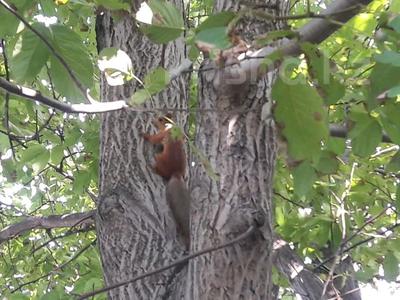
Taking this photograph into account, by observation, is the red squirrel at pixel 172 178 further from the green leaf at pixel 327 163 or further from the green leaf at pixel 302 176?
the green leaf at pixel 302 176

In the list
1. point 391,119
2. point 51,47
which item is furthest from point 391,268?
point 51,47

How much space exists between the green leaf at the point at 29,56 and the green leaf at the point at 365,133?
2.28ft

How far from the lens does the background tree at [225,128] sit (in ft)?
3.56

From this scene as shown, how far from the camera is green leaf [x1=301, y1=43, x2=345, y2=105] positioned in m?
1.03

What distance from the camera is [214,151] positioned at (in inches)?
71.6

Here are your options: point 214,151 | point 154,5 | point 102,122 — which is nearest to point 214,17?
point 154,5

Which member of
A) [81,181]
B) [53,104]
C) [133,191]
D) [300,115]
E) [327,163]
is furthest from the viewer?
[81,181]

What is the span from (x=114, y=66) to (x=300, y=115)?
1.50 feet

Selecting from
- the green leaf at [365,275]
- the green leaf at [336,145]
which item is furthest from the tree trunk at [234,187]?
the green leaf at [365,275]

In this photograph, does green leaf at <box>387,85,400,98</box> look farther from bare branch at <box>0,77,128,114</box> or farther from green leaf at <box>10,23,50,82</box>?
green leaf at <box>10,23,50,82</box>

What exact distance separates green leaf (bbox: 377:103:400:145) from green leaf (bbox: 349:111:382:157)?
5 cm

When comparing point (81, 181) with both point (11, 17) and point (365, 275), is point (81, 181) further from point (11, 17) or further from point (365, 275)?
point (11, 17)

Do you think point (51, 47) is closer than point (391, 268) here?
Yes

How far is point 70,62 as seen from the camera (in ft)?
4.14
